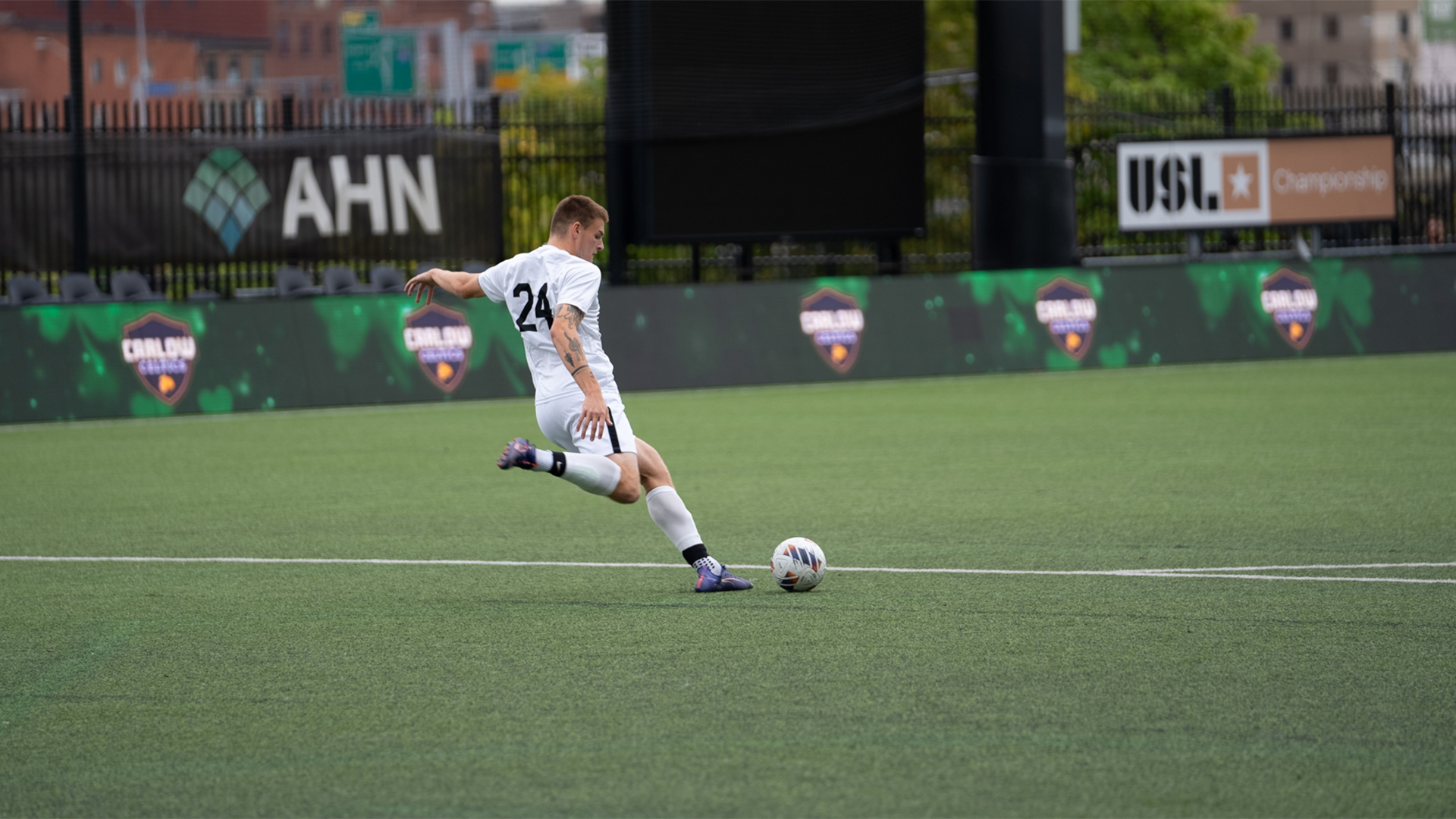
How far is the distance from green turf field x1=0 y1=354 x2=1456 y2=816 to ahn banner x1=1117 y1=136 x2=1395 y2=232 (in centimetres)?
1083

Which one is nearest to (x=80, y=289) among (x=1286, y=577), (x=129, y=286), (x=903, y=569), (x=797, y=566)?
(x=129, y=286)

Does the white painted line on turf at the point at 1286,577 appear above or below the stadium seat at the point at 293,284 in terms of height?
below

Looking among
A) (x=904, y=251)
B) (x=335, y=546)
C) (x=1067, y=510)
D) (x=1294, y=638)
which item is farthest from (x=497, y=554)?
(x=904, y=251)

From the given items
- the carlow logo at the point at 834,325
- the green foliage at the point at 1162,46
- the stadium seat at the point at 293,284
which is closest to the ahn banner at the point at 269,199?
the stadium seat at the point at 293,284

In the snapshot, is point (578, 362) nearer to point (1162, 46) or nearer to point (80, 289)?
point (80, 289)

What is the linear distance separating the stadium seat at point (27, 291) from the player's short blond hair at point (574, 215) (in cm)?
1399

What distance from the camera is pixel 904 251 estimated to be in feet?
102

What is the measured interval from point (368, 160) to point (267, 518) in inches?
481

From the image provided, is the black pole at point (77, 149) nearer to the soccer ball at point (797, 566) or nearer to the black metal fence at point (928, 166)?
the black metal fence at point (928, 166)

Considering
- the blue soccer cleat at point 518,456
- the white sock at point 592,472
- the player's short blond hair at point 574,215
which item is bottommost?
the white sock at point 592,472

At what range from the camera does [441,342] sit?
19.1 metres

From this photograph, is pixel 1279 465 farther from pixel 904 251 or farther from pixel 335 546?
pixel 904 251

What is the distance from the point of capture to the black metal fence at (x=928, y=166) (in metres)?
22.5

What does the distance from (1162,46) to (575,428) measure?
52438 millimetres
